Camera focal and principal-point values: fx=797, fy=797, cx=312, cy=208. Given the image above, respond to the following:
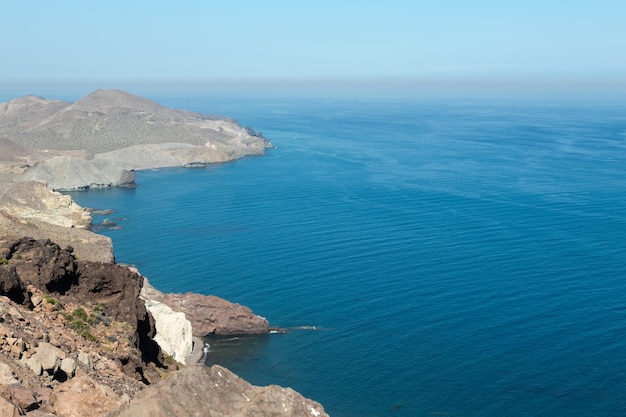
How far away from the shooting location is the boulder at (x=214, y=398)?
1867 cm

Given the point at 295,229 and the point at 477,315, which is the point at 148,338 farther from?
the point at 295,229

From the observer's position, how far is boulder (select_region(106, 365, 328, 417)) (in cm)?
1867

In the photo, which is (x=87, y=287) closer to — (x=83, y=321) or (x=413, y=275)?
(x=83, y=321)

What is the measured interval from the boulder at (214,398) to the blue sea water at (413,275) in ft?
101

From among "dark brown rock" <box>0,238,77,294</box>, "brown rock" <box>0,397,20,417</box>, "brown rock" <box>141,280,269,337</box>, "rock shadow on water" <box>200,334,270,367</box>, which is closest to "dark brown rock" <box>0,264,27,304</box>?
"dark brown rock" <box>0,238,77,294</box>

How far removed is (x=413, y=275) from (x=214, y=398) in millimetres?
59268

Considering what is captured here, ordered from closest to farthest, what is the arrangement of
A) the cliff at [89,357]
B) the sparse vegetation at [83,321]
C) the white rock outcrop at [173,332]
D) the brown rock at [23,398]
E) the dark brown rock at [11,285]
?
1. the brown rock at [23,398]
2. the cliff at [89,357]
3. the dark brown rock at [11,285]
4. the sparse vegetation at [83,321]
5. the white rock outcrop at [173,332]

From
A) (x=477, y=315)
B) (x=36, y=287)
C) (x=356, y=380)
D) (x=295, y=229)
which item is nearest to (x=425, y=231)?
(x=295, y=229)

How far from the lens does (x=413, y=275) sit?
78.5 metres

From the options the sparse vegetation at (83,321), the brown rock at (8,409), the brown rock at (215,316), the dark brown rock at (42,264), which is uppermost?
the brown rock at (8,409)

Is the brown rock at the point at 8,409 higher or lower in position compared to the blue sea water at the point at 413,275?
higher

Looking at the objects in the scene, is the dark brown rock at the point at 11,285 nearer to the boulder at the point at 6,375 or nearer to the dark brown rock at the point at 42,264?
the dark brown rock at the point at 42,264

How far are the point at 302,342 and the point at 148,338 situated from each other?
2447 cm

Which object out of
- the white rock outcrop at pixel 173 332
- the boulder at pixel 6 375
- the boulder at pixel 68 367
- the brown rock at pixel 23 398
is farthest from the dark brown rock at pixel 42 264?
the white rock outcrop at pixel 173 332
